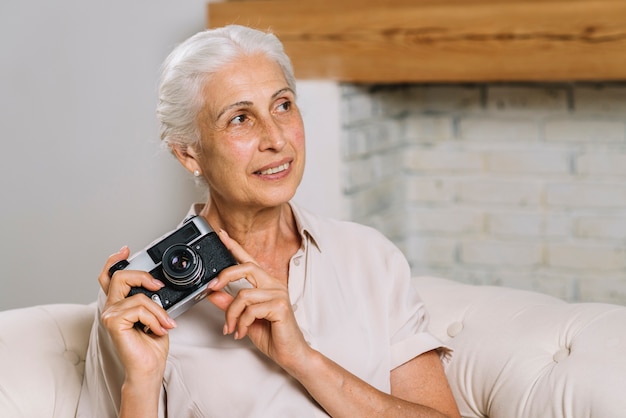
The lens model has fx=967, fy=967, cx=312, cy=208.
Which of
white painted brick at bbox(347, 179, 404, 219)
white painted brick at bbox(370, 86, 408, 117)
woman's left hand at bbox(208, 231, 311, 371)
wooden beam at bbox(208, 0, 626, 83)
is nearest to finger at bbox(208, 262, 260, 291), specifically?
woman's left hand at bbox(208, 231, 311, 371)

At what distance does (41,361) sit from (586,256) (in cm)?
157

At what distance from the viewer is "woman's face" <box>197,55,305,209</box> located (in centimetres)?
132

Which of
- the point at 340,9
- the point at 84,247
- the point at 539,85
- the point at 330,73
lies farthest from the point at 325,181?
the point at 84,247

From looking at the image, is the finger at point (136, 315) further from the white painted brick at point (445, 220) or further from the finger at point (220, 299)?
the white painted brick at point (445, 220)

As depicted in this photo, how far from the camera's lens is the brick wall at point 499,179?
2.45 m

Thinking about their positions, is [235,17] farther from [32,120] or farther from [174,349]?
[174,349]

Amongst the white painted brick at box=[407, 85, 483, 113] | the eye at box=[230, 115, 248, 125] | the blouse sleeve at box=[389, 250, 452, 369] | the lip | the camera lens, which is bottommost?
the blouse sleeve at box=[389, 250, 452, 369]

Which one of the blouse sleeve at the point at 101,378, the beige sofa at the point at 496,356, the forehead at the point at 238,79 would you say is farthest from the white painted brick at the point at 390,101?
the blouse sleeve at the point at 101,378

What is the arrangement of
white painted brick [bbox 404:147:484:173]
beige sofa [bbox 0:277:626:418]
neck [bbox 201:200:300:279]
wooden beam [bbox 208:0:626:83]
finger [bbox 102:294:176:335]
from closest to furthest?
finger [bbox 102:294:176:335]
beige sofa [bbox 0:277:626:418]
neck [bbox 201:200:300:279]
wooden beam [bbox 208:0:626:83]
white painted brick [bbox 404:147:484:173]

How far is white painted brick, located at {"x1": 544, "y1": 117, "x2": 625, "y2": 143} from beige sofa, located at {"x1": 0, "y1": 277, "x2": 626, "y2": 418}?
1.06 metres

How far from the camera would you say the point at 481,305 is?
1.47 metres

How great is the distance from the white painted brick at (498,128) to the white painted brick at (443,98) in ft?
0.13

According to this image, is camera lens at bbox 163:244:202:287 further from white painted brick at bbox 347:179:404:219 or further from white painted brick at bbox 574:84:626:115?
white painted brick at bbox 574:84:626:115

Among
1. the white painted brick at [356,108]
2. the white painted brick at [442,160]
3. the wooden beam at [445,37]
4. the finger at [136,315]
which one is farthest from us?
the white painted brick at [442,160]
